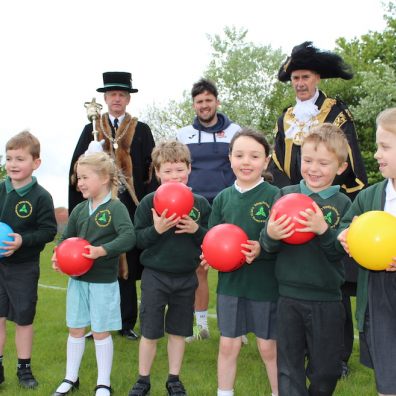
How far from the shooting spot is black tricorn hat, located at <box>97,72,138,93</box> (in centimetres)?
636

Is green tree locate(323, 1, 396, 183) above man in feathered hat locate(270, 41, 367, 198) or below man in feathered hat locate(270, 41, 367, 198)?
above

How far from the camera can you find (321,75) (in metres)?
5.68

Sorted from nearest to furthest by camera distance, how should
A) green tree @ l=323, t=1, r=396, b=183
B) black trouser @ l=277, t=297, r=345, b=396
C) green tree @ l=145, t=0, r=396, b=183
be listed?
black trouser @ l=277, t=297, r=345, b=396 < green tree @ l=323, t=1, r=396, b=183 < green tree @ l=145, t=0, r=396, b=183

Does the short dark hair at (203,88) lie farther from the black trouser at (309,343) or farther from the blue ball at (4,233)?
the black trouser at (309,343)

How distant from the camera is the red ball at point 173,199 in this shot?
415cm

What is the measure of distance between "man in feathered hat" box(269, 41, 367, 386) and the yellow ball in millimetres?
2088

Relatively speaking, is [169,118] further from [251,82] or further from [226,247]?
[226,247]

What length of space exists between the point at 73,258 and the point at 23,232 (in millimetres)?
865

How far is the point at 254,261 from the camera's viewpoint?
160 inches

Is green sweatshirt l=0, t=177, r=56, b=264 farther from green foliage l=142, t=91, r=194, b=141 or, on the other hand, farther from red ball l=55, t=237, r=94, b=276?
green foliage l=142, t=91, r=194, b=141

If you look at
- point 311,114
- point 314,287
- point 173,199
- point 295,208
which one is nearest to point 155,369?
point 173,199

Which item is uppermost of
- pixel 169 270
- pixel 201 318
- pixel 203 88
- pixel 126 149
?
pixel 203 88

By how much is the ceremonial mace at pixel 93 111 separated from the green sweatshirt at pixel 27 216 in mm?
1727

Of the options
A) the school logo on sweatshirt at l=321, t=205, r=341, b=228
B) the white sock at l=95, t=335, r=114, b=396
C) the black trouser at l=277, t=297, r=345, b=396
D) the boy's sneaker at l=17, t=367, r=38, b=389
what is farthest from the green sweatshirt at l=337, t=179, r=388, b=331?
the boy's sneaker at l=17, t=367, r=38, b=389
